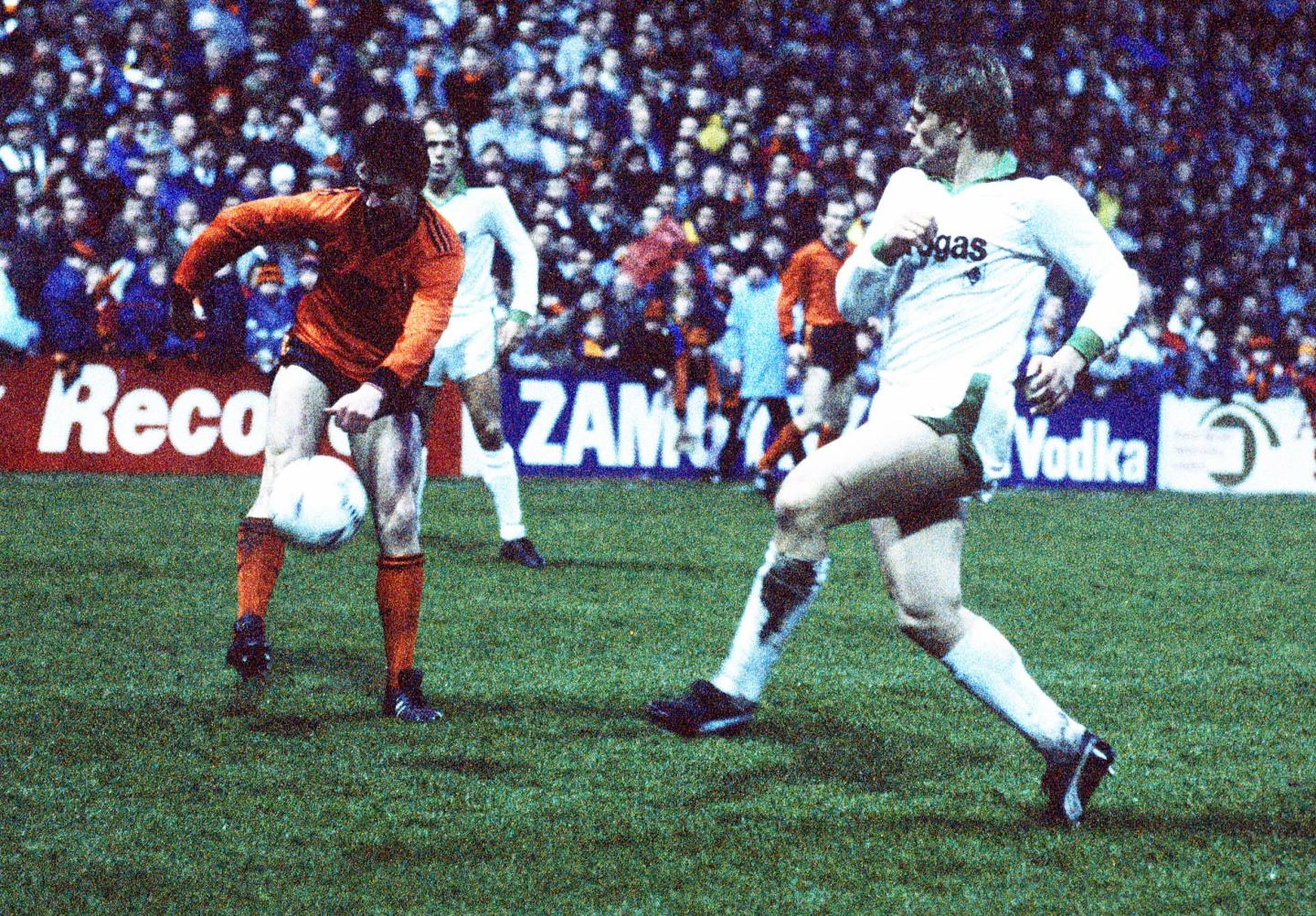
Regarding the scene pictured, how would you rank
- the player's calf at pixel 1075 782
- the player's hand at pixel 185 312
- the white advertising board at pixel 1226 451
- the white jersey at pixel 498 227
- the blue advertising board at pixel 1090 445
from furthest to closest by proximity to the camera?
1. the white advertising board at pixel 1226 451
2. the blue advertising board at pixel 1090 445
3. the white jersey at pixel 498 227
4. the player's hand at pixel 185 312
5. the player's calf at pixel 1075 782

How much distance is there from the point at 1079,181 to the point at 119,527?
14.3 m

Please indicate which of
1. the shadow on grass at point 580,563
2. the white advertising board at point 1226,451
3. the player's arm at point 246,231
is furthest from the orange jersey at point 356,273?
Answer: the white advertising board at point 1226,451

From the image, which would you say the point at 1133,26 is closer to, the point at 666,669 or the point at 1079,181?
the point at 1079,181

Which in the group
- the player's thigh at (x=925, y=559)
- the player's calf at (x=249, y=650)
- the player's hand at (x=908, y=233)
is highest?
the player's hand at (x=908, y=233)

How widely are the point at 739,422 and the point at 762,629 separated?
10.7 m

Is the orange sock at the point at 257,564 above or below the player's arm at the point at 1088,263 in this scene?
below

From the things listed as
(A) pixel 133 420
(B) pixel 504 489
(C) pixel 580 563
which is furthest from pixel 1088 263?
(A) pixel 133 420

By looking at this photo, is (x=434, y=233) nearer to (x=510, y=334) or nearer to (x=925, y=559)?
(x=925, y=559)

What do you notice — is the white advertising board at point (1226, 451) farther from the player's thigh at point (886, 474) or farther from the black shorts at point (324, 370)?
the player's thigh at point (886, 474)

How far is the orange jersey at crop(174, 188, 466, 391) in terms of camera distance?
5359 millimetres

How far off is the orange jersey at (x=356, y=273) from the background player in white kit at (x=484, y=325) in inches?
106

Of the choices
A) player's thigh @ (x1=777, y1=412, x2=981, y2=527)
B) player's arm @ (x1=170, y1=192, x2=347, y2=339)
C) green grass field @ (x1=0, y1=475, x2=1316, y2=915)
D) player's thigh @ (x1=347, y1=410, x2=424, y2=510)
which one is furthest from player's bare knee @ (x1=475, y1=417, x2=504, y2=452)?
player's thigh @ (x1=777, y1=412, x2=981, y2=527)

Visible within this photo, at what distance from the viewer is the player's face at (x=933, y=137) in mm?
4383

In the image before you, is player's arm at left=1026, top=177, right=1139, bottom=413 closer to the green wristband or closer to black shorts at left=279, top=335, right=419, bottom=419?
the green wristband
